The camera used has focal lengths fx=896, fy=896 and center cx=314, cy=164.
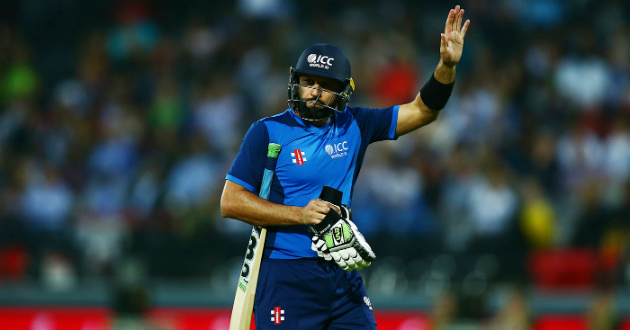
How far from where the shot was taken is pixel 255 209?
459 centimetres

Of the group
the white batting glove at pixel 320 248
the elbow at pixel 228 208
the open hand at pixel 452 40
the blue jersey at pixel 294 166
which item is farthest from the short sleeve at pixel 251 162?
the open hand at pixel 452 40

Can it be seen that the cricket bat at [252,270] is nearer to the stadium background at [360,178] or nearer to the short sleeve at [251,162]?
the short sleeve at [251,162]

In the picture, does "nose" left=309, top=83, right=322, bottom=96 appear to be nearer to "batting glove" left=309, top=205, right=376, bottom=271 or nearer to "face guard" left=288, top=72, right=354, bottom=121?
"face guard" left=288, top=72, right=354, bottom=121

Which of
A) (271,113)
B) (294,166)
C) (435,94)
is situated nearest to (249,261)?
(294,166)

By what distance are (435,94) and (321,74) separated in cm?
70

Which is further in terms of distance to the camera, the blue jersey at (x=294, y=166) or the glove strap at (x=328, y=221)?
the blue jersey at (x=294, y=166)

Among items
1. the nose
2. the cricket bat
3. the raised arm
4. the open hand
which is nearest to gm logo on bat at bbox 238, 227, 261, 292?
the cricket bat

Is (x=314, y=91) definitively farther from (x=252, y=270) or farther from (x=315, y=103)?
(x=252, y=270)

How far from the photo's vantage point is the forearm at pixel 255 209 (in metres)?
4.54

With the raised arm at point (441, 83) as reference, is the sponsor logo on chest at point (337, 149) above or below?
below

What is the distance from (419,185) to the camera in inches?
432

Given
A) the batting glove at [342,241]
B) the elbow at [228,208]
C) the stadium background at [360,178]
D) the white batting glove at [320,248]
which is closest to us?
the batting glove at [342,241]

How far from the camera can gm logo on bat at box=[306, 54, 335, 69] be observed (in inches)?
188

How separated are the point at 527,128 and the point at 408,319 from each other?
3238 millimetres
